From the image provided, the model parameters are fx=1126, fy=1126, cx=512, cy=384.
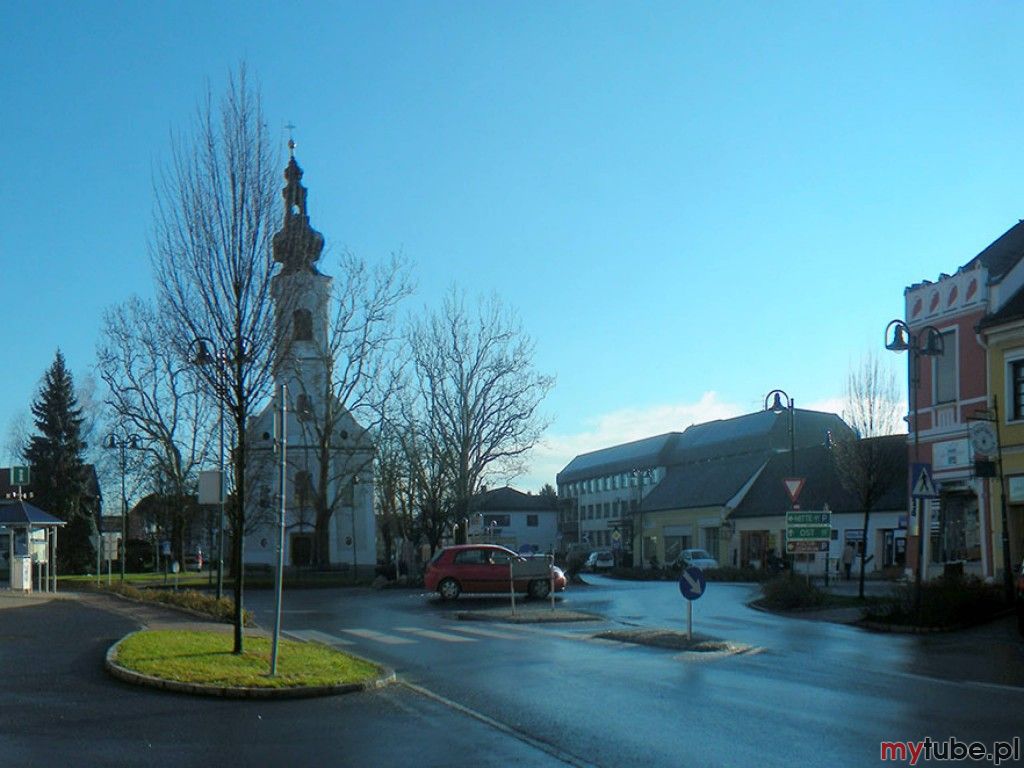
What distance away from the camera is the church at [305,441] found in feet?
54.8

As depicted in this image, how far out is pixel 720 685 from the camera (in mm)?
13594

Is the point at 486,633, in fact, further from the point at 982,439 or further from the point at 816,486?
the point at 816,486

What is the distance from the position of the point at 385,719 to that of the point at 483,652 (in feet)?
22.7

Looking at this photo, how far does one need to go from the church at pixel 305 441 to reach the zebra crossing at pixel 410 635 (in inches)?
114

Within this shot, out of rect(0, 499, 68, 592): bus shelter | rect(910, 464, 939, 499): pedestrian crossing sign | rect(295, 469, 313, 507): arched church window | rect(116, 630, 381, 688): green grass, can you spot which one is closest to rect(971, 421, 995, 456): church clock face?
rect(910, 464, 939, 499): pedestrian crossing sign

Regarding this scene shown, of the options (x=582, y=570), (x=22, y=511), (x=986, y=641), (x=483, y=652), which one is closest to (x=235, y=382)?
(x=483, y=652)

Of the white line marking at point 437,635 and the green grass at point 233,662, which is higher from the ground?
the green grass at point 233,662

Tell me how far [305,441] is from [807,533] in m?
35.7

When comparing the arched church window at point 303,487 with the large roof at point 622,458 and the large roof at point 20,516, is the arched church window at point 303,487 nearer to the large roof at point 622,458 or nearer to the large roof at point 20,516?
the large roof at point 20,516

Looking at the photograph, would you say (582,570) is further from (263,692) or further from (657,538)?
(263,692)

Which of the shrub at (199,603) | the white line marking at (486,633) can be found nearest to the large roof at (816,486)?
the white line marking at (486,633)

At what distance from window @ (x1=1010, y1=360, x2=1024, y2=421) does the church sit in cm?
1803

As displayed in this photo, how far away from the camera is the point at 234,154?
51.9ft

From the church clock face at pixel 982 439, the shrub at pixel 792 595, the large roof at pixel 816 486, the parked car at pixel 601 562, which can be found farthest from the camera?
the parked car at pixel 601 562
